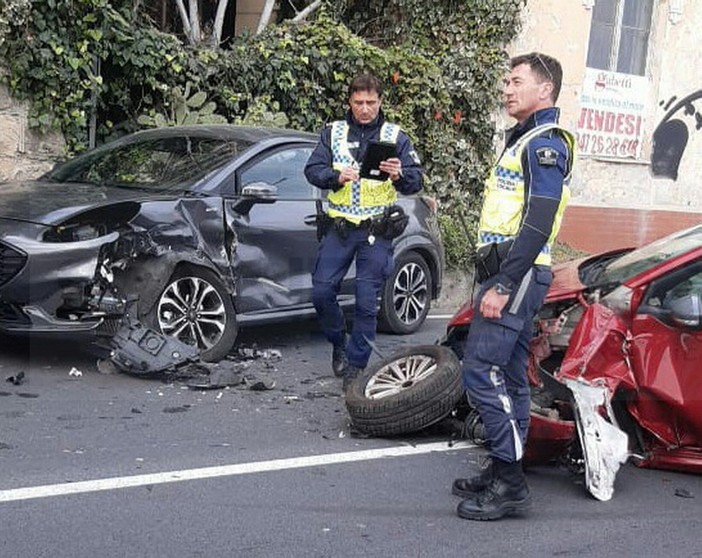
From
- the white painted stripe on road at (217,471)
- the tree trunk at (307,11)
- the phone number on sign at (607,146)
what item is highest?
the tree trunk at (307,11)

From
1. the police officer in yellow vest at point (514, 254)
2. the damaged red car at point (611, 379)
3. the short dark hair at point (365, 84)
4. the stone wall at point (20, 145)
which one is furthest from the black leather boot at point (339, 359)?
the stone wall at point (20, 145)

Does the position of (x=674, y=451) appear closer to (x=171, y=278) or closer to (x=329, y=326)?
(x=329, y=326)

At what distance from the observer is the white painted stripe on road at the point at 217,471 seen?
418cm

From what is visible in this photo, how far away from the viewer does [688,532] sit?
13.8ft

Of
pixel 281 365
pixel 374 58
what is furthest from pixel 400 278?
pixel 374 58

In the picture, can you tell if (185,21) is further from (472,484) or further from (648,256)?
(472,484)

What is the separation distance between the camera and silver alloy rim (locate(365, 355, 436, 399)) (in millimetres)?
5273

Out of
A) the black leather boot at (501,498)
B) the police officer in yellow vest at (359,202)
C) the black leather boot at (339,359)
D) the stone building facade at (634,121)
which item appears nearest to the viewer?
the black leather boot at (501,498)

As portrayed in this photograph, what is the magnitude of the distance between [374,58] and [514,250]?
27.5 ft

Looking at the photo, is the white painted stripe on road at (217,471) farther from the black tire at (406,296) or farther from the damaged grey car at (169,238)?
the black tire at (406,296)

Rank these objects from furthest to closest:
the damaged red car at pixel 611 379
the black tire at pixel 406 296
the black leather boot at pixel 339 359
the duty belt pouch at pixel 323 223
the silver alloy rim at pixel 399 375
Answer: the black tire at pixel 406 296 → the black leather boot at pixel 339 359 → the duty belt pouch at pixel 323 223 → the silver alloy rim at pixel 399 375 → the damaged red car at pixel 611 379

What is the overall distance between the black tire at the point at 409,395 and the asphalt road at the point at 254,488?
0.13 m

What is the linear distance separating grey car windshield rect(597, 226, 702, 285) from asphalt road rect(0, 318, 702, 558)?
3.26 ft

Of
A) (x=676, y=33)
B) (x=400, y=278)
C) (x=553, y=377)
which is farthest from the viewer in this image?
(x=676, y=33)
